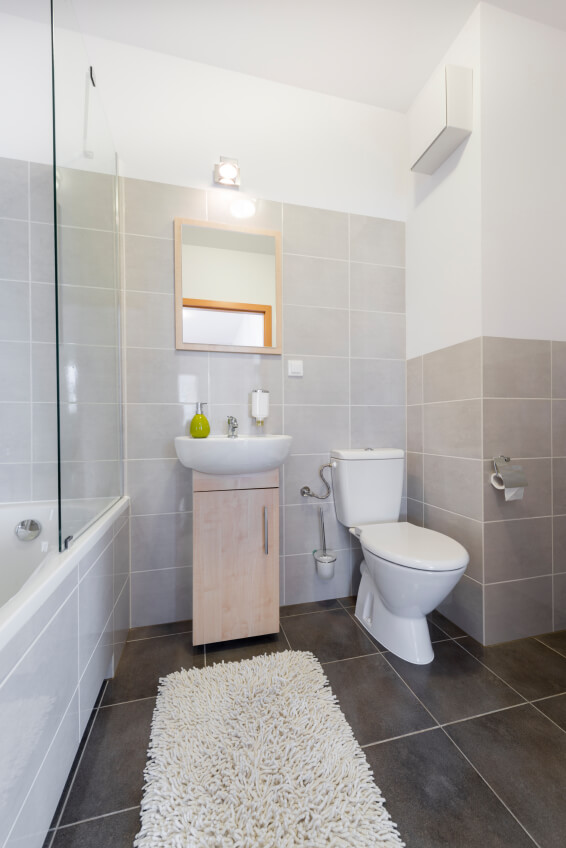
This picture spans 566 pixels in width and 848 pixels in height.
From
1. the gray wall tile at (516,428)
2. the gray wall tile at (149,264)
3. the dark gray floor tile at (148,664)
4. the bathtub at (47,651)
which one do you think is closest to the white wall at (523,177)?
the gray wall tile at (516,428)

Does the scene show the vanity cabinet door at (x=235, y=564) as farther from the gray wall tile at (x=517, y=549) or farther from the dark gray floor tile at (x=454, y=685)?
the gray wall tile at (x=517, y=549)

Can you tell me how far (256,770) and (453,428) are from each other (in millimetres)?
1388

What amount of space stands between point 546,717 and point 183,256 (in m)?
2.18

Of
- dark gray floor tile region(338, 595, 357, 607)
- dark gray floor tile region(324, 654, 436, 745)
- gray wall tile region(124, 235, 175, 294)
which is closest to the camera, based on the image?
dark gray floor tile region(324, 654, 436, 745)

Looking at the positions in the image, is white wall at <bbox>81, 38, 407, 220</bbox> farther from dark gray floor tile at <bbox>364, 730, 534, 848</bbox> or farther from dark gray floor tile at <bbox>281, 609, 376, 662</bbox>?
dark gray floor tile at <bbox>364, 730, 534, 848</bbox>

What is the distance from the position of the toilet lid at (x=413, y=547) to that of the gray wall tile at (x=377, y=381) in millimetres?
656

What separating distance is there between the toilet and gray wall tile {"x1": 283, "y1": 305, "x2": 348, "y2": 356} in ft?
1.74

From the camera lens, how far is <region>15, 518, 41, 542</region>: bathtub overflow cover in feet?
3.79

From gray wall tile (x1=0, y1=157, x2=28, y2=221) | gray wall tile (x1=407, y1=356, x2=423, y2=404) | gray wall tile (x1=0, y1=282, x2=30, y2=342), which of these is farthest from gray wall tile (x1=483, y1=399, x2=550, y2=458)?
gray wall tile (x1=0, y1=157, x2=28, y2=221)

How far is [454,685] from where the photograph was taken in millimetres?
1242

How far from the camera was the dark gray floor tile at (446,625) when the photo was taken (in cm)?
154

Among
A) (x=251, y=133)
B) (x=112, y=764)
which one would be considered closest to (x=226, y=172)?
(x=251, y=133)

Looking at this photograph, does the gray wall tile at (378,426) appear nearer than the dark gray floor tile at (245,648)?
No

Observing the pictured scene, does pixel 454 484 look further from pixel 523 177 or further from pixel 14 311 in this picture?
pixel 14 311
